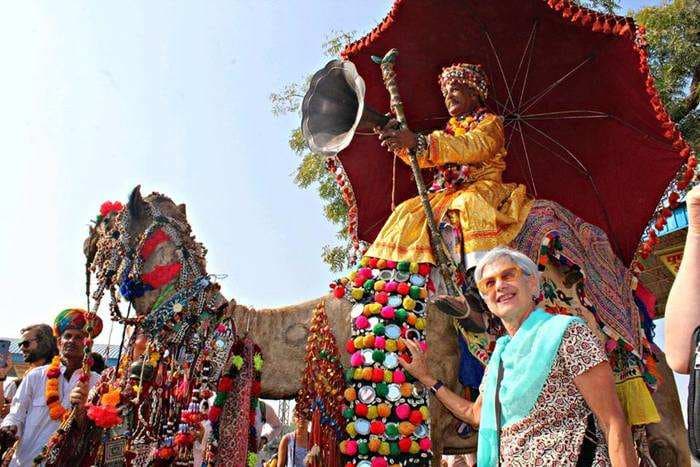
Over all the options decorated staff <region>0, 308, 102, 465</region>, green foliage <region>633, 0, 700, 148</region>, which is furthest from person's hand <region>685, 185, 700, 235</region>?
green foliage <region>633, 0, 700, 148</region>

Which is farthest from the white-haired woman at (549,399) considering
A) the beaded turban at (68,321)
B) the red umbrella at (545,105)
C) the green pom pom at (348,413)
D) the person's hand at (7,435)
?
the beaded turban at (68,321)

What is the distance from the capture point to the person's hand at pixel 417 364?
3650 millimetres

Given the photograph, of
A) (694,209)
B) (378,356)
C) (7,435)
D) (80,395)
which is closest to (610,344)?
(378,356)

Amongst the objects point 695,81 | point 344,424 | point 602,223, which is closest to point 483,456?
point 344,424

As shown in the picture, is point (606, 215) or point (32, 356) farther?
point (32, 356)

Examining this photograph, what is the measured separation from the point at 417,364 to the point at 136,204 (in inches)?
84.0

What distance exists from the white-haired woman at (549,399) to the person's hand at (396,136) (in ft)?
5.55

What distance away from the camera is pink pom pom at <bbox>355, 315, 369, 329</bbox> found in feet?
12.8

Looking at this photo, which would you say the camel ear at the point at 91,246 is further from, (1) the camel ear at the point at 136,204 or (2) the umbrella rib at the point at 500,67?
(2) the umbrella rib at the point at 500,67

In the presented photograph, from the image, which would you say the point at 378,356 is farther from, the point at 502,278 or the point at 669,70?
the point at 669,70

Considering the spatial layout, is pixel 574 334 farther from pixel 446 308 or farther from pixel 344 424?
pixel 344 424

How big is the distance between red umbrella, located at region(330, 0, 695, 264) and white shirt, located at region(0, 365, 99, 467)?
2.97 metres

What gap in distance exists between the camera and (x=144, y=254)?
4.14m

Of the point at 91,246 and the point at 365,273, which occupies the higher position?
the point at 91,246
